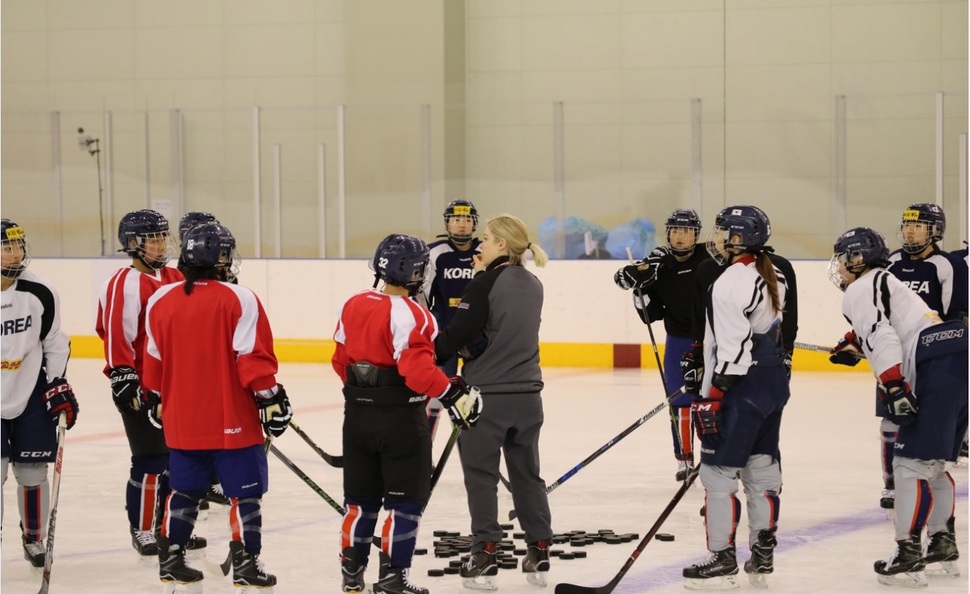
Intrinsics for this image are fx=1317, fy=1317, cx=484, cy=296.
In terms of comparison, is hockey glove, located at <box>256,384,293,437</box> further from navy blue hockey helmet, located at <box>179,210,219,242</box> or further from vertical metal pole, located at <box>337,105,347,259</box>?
vertical metal pole, located at <box>337,105,347,259</box>

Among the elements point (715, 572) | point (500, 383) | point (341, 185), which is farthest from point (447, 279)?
point (341, 185)

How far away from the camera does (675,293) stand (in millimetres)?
6371

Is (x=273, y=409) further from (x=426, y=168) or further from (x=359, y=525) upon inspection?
(x=426, y=168)

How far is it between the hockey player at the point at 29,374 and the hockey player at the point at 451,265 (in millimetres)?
1897

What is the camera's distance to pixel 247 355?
3951mm

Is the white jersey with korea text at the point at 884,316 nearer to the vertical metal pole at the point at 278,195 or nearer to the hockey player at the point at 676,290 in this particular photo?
the hockey player at the point at 676,290

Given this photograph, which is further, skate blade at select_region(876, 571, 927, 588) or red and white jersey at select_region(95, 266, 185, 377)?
red and white jersey at select_region(95, 266, 185, 377)

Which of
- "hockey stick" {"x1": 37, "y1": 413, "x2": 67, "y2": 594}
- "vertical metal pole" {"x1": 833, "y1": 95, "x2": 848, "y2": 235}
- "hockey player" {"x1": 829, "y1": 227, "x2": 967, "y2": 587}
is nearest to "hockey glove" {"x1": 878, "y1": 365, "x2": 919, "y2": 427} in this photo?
"hockey player" {"x1": 829, "y1": 227, "x2": 967, "y2": 587}

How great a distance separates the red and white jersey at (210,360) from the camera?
3.97 meters

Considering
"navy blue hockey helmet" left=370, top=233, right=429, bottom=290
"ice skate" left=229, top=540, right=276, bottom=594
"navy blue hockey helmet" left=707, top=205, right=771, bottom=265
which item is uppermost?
"navy blue hockey helmet" left=707, top=205, right=771, bottom=265

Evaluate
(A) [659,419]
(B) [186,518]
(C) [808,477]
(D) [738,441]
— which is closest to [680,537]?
(D) [738,441]

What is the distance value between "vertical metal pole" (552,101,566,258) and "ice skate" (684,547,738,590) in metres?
7.26

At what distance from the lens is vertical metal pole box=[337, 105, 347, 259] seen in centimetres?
1212

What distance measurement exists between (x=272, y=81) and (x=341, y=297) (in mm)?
3567
